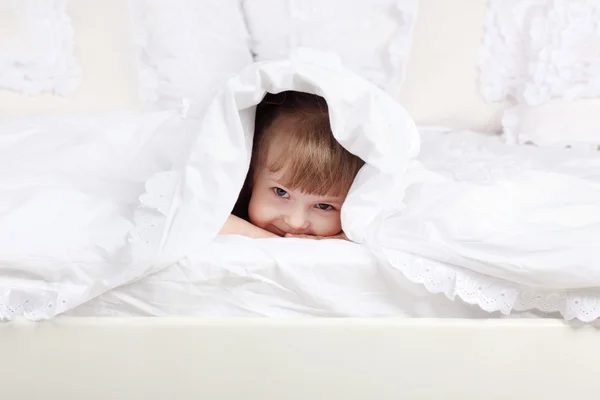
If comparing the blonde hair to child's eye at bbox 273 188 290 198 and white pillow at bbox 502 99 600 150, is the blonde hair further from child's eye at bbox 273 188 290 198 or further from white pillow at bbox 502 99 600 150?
white pillow at bbox 502 99 600 150

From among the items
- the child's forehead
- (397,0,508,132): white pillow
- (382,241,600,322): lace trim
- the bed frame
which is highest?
(397,0,508,132): white pillow

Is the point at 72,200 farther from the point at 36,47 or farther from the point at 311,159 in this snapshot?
the point at 36,47

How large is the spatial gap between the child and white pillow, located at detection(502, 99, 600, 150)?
54 cm

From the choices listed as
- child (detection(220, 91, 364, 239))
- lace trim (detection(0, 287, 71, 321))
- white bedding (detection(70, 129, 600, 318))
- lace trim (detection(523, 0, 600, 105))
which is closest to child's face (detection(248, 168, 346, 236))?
child (detection(220, 91, 364, 239))

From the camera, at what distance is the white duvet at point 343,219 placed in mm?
718

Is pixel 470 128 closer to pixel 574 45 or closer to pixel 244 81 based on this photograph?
pixel 574 45

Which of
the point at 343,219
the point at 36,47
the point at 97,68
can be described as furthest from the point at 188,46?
the point at 343,219

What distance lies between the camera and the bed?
0.73 meters

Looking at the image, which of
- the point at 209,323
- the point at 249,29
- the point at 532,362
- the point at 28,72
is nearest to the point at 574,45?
the point at 249,29

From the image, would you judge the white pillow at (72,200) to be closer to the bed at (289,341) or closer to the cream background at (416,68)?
the bed at (289,341)

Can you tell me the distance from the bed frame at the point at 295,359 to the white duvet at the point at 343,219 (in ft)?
0.12

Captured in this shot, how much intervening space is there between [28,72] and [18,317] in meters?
0.76

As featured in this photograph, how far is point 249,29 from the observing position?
4.31 feet

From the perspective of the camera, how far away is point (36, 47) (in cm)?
129
